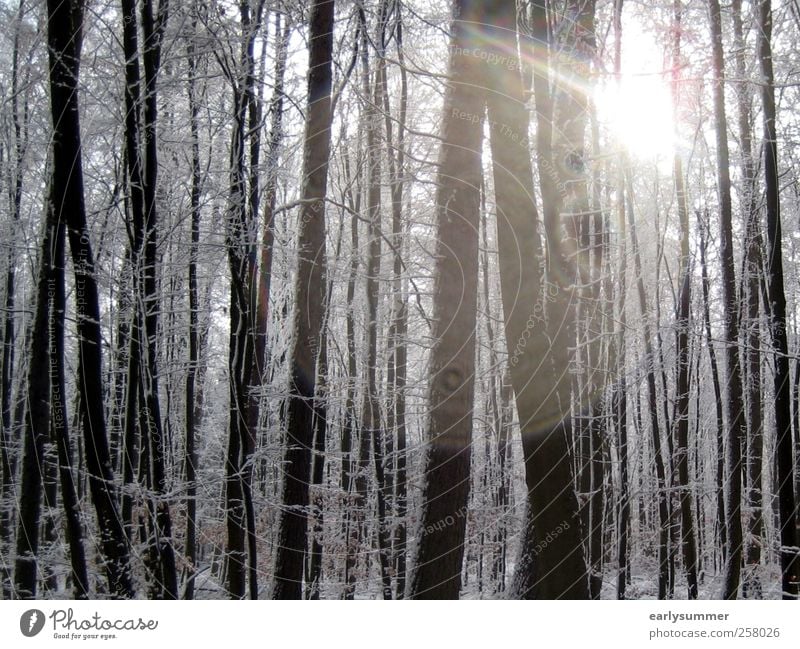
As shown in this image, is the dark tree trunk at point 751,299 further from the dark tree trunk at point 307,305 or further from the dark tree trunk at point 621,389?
the dark tree trunk at point 307,305

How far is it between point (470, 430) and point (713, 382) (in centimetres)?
128

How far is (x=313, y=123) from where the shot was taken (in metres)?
2.63

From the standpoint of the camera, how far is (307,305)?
8.84ft

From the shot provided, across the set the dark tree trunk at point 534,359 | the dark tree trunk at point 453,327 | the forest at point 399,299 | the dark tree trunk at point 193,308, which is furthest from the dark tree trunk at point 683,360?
the dark tree trunk at point 193,308

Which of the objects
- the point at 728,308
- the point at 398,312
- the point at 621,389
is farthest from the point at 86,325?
the point at 728,308

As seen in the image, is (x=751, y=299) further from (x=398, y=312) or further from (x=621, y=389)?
(x=398, y=312)

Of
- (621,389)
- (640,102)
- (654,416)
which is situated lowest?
(654,416)

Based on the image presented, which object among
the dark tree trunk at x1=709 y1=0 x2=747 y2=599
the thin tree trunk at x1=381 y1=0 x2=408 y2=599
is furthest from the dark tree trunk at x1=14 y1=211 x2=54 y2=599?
the dark tree trunk at x1=709 y1=0 x2=747 y2=599

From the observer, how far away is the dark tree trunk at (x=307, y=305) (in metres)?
2.62

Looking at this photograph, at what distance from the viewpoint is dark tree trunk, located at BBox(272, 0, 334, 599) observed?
8.61 feet

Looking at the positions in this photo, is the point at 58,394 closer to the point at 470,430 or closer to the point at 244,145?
the point at 244,145

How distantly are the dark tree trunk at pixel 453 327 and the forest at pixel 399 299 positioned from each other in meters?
0.01

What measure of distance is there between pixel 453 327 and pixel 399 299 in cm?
27
